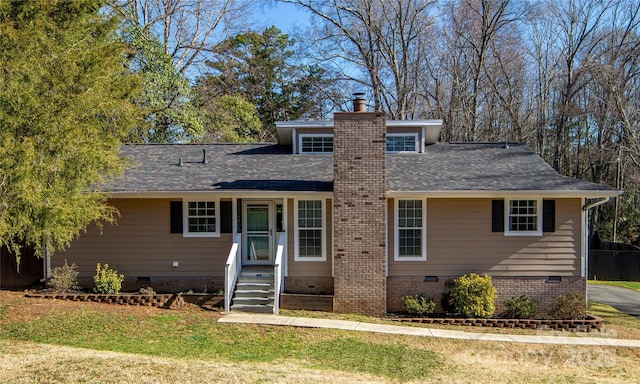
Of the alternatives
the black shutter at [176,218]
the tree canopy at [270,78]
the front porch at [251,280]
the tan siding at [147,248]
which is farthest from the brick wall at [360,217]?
the tree canopy at [270,78]

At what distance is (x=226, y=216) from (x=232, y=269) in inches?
69.5

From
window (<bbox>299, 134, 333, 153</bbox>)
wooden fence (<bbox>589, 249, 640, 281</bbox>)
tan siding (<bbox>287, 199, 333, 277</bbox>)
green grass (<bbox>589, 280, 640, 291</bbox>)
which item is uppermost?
window (<bbox>299, 134, 333, 153</bbox>)

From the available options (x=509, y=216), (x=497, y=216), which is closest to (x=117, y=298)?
(x=497, y=216)

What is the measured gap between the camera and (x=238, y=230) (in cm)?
1423

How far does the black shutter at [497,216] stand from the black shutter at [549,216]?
106 centimetres

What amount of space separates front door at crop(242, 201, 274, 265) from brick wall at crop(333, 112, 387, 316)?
2.22 m

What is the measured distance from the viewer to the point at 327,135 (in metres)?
17.2

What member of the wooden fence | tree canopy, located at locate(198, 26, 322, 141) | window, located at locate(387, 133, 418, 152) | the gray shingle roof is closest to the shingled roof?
the gray shingle roof

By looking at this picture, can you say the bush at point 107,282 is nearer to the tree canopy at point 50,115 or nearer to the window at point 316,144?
the tree canopy at point 50,115

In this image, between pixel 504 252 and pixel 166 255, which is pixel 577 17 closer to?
pixel 504 252

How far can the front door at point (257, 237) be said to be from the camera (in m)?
14.4

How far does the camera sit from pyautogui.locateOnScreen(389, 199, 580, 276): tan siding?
13680mm

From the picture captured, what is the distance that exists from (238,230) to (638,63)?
2280 cm

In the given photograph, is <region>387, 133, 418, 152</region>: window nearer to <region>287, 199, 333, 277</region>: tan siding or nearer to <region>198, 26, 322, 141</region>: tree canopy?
<region>287, 199, 333, 277</region>: tan siding
